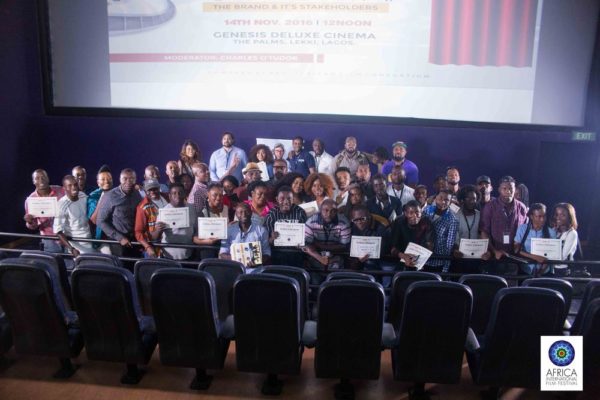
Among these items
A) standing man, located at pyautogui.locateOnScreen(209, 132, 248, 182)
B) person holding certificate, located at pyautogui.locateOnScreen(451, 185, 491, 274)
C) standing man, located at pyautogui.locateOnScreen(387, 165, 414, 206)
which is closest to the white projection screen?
standing man, located at pyautogui.locateOnScreen(209, 132, 248, 182)

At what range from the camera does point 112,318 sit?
9.73 ft

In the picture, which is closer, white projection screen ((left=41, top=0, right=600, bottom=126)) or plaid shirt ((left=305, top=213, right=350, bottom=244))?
plaid shirt ((left=305, top=213, right=350, bottom=244))

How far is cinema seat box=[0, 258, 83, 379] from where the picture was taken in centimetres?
291

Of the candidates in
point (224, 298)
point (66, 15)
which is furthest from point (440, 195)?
point (66, 15)

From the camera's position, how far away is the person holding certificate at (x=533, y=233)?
4.40 m

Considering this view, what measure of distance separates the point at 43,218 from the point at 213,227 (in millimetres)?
1880

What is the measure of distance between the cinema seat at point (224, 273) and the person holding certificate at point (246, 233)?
662 millimetres

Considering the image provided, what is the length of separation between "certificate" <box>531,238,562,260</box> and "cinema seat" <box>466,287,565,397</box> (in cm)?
162

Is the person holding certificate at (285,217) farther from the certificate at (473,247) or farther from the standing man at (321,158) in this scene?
the standing man at (321,158)

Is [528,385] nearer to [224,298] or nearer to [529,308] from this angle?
[529,308]

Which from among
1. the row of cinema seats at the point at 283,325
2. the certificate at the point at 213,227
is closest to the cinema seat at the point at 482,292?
the row of cinema seats at the point at 283,325

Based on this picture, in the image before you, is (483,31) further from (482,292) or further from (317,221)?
(482,292)

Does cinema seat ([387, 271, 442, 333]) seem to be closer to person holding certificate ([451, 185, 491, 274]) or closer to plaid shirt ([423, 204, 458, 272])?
plaid shirt ([423, 204, 458, 272])

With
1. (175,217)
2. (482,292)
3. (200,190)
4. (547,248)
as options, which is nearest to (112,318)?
(175,217)
